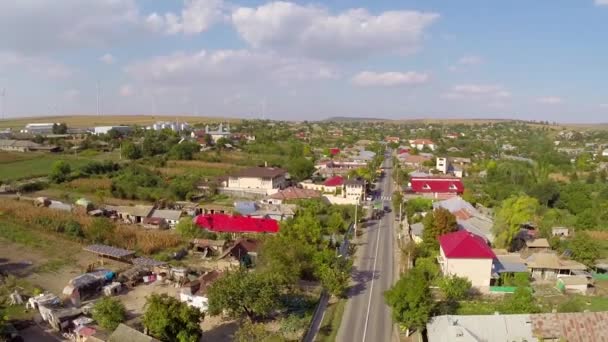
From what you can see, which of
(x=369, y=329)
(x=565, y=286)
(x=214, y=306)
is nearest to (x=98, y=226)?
A: (x=214, y=306)

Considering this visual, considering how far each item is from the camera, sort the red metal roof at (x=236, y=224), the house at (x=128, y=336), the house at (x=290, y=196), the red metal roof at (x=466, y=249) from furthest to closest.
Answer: the house at (x=290, y=196) → the red metal roof at (x=236, y=224) → the red metal roof at (x=466, y=249) → the house at (x=128, y=336)

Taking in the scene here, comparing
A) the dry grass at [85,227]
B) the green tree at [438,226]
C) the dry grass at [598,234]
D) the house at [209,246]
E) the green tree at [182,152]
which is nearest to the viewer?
the green tree at [438,226]

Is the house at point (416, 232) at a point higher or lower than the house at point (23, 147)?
lower

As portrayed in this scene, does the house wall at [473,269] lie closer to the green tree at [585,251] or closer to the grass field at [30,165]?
the green tree at [585,251]

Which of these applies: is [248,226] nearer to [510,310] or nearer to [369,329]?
[369,329]

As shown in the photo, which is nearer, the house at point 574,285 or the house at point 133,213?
the house at point 574,285

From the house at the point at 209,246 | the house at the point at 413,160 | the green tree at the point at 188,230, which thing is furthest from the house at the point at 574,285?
the house at the point at 413,160
